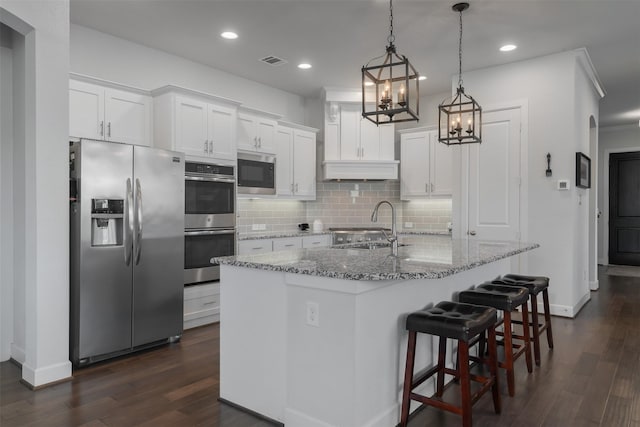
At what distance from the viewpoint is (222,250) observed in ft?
14.8

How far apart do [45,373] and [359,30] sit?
3.76 m

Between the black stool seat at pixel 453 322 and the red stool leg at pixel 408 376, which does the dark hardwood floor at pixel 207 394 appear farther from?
the black stool seat at pixel 453 322

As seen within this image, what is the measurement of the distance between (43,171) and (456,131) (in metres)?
3.08

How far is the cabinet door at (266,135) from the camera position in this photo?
5328 mm

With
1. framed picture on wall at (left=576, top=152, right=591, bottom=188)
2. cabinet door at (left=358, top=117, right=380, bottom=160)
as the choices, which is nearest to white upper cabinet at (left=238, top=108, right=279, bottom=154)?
cabinet door at (left=358, top=117, right=380, bottom=160)


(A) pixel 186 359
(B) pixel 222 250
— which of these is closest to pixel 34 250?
(A) pixel 186 359

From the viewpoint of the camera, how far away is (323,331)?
215 cm

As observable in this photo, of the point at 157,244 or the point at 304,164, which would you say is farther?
the point at 304,164

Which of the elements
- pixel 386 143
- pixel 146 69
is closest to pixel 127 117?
pixel 146 69

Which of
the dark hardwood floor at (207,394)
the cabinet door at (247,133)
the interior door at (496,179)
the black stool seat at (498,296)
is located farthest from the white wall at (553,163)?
the cabinet door at (247,133)

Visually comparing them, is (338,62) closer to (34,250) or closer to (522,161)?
(522,161)

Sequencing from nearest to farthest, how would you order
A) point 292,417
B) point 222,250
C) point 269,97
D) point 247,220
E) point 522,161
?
point 292,417
point 222,250
point 522,161
point 247,220
point 269,97

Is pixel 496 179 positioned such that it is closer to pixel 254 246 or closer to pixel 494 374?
pixel 254 246

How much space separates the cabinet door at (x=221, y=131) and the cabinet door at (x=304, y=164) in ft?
4.22
